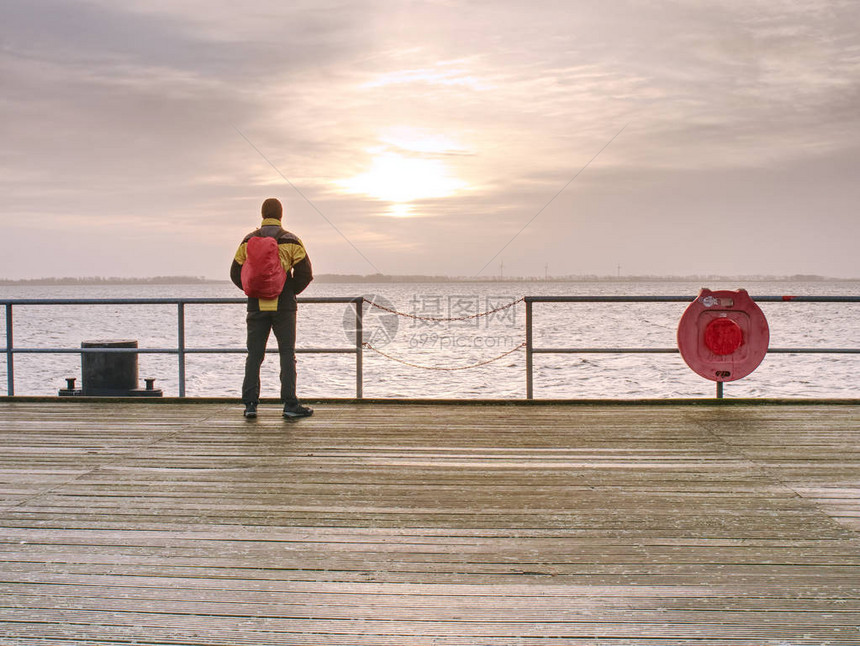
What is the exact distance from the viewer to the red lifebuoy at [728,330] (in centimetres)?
617

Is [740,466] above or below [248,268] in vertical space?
below

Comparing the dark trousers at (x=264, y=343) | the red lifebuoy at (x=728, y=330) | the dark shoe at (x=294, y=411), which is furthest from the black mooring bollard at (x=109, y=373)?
the red lifebuoy at (x=728, y=330)

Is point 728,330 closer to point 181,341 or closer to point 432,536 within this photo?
point 432,536

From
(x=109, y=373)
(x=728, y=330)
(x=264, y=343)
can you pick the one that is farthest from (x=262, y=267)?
(x=109, y=373)

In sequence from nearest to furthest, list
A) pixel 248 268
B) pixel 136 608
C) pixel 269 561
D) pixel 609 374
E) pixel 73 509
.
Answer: pixel 136 608 < pixel 269 561 < pixel 73 509 < pixel 248 268 < pixel 609 374

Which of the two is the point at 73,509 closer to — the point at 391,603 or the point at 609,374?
the point at 391,603

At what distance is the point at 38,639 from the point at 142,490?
1.60m

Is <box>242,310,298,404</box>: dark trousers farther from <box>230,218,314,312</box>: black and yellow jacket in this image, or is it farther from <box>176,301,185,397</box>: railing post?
<box>176,301,185,397</box>: railing post

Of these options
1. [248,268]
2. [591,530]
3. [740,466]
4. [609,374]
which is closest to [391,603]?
[591,530]

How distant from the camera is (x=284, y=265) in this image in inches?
219

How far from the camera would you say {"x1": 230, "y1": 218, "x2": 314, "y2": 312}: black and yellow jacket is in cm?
555

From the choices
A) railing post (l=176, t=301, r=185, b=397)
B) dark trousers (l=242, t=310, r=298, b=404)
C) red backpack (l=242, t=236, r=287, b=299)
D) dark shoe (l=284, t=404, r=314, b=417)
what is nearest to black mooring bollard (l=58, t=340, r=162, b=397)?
railing post (l=176, t=301, r=185, b=397)

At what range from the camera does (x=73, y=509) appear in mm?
3445

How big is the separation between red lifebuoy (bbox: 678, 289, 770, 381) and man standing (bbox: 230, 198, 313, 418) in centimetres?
324
